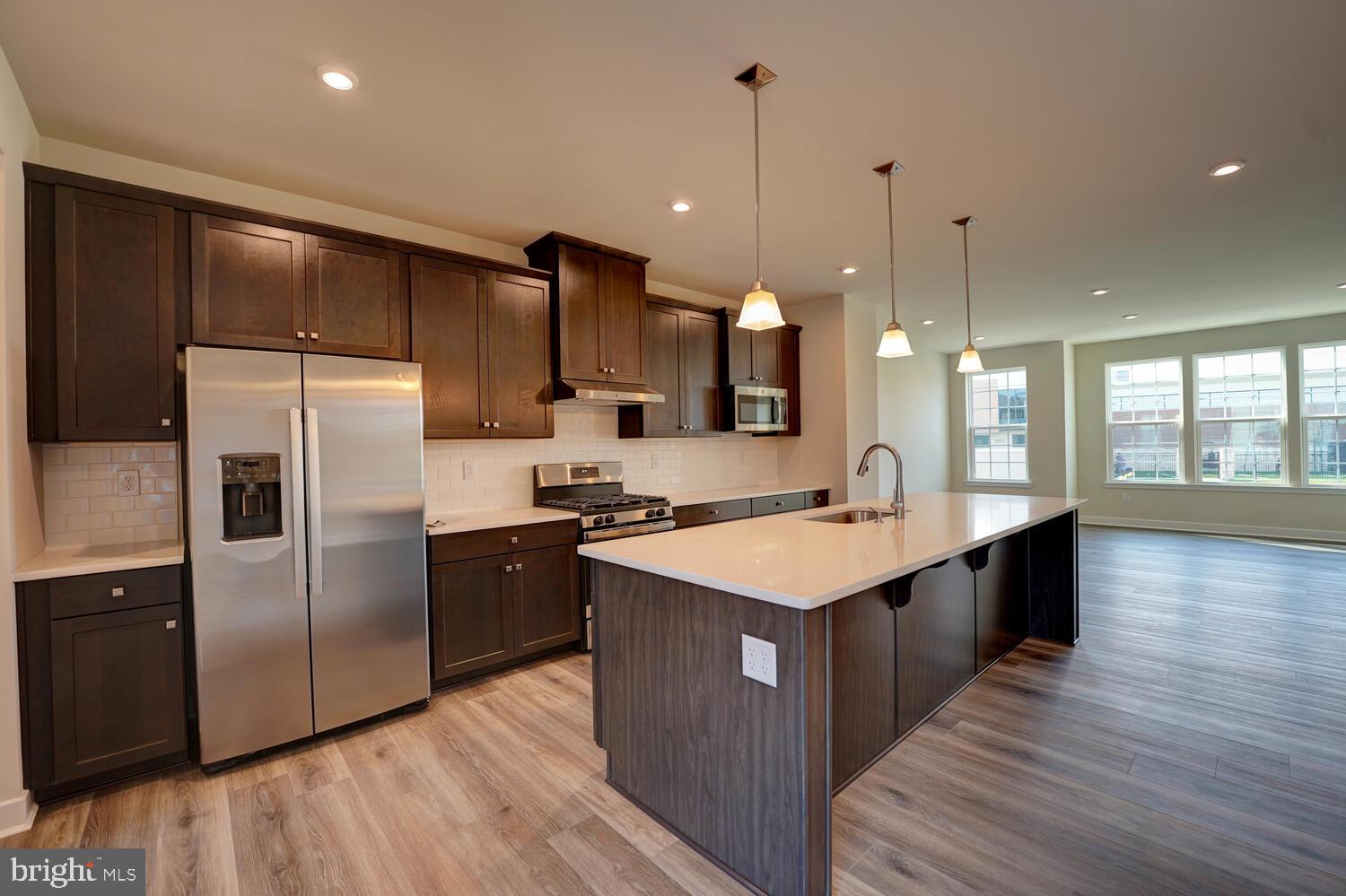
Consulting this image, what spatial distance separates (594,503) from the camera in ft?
12.5

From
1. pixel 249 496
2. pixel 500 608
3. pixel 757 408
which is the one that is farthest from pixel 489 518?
pixel 757 408

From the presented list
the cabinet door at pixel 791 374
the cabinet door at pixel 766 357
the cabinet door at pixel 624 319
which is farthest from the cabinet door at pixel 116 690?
the cabinet door at pixel 791 374

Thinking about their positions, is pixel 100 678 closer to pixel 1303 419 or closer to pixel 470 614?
pixel 470 614

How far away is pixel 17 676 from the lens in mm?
2027

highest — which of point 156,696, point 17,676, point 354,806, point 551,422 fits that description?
point 551,422

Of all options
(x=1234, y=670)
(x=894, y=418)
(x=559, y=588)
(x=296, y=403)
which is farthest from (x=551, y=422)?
(x=894, y=418)

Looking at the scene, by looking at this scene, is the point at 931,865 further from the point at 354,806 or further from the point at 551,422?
the point at 551,422

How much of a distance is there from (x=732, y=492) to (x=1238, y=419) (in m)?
7.01

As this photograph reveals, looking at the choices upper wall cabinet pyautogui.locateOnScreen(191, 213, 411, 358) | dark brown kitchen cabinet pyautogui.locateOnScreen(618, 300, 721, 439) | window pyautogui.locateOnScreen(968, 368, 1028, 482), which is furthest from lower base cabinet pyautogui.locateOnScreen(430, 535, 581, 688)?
window pyautogui.locateOnScreen(968, 368, 1028, 482)

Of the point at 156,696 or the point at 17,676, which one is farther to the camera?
the point at 156,696

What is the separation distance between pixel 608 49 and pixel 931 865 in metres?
2.84

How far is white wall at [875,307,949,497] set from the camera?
26.7 feet

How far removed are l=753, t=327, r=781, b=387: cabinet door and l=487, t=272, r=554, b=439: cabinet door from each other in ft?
7.11

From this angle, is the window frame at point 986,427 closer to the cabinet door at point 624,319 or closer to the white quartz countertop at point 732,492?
the white quartz countertop at point 732,492
